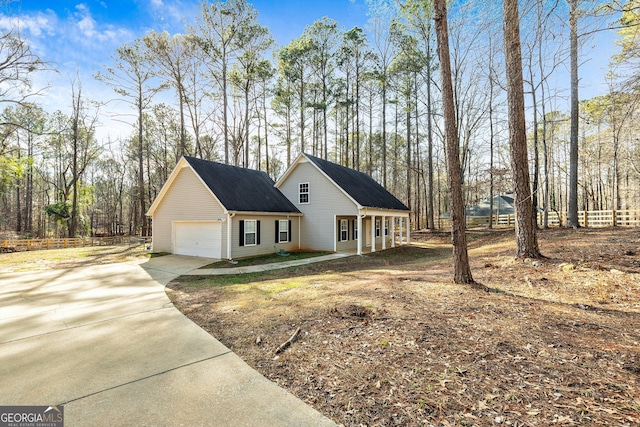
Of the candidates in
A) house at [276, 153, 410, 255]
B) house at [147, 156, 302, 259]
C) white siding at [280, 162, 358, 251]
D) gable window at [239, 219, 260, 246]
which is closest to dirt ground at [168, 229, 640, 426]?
house at [147, 156, 302, 259]

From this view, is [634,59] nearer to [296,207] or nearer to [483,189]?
[296,207]

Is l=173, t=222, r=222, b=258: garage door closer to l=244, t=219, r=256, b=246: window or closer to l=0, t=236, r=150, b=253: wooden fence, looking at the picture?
l=244, t=219, r=256, b=246: window

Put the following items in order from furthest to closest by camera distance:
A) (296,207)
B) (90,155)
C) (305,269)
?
1. (90,155)
2. (296,207)
3. (305,269)

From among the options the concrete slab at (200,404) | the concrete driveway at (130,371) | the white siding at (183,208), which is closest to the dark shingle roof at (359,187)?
the white siding at (183,208)

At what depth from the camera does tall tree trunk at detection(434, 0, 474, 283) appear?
19.6 feet

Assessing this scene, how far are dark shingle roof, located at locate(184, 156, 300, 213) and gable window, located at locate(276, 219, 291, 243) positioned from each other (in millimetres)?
725

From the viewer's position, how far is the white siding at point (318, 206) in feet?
53.2

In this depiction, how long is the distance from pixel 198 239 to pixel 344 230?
8.55 metres

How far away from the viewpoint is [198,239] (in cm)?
1466

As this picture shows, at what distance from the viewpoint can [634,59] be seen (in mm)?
5609

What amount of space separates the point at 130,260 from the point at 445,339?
14.7 metres

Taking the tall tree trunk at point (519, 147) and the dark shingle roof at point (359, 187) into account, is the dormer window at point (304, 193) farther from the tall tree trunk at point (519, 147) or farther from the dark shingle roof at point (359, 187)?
the tall tree trunk at point (519, 147)

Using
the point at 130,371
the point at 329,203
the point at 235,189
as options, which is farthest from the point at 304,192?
the point at 130,371

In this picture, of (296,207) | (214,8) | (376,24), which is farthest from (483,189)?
(214,8)
